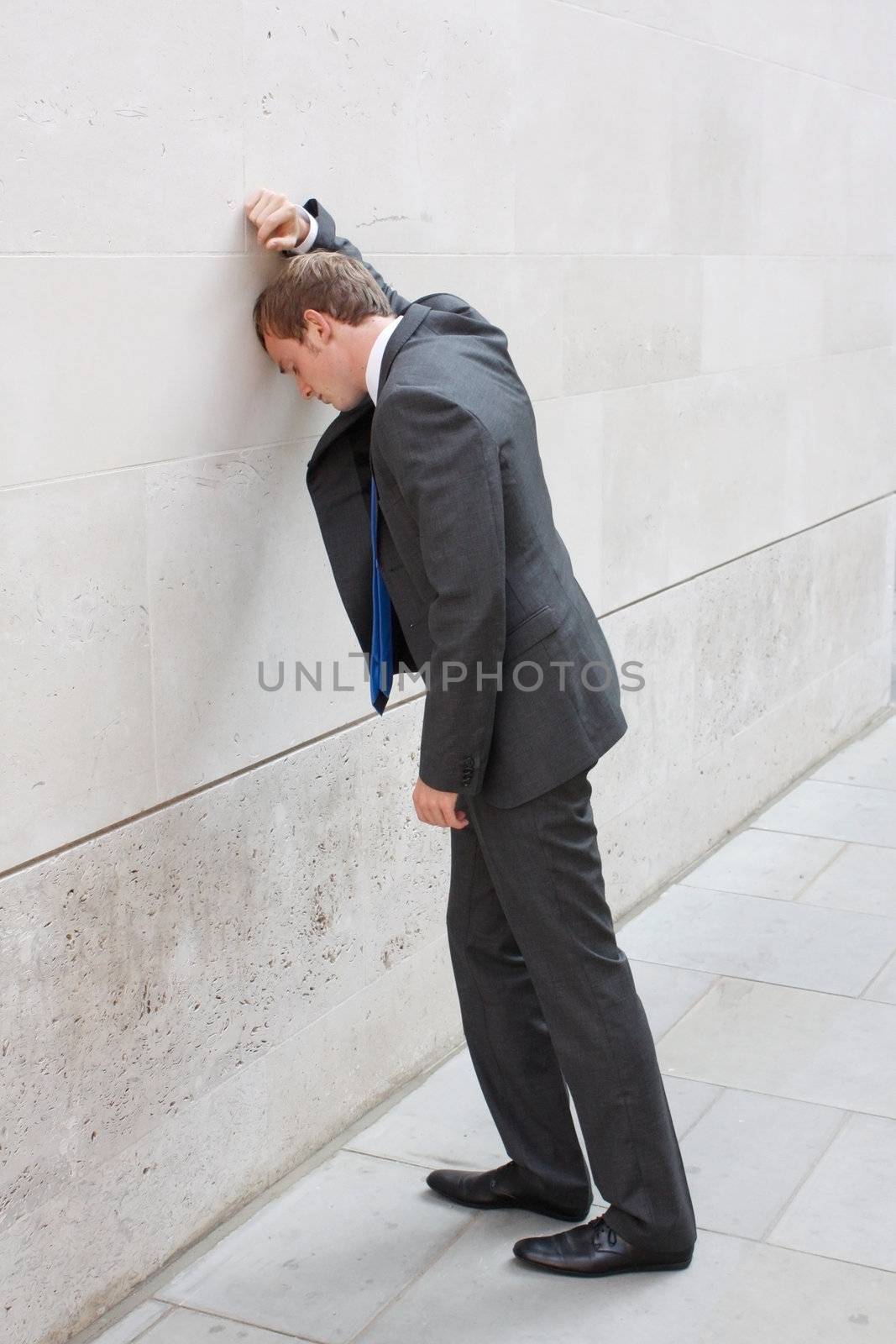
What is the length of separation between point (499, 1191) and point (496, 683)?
1.21m

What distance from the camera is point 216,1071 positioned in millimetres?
3336

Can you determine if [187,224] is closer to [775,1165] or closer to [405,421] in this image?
[405,421]

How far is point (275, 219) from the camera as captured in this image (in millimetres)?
3094

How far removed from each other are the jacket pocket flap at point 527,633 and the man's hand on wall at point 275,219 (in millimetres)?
914

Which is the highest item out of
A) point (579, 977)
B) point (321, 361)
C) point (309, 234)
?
point (309, 234)

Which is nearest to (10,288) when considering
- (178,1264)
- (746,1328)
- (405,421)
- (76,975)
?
(405,421)

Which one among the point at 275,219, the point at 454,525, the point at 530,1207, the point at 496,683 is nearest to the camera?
the point at 454,525

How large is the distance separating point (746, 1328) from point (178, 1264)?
3.74 feet

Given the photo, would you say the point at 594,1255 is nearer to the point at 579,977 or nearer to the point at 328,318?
the point at 579,977

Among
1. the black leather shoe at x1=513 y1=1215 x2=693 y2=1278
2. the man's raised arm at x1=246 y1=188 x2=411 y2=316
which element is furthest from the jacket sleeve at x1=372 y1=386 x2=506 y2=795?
the black leather shoe at x1=513 y1=1215 x2=693 y2=1278

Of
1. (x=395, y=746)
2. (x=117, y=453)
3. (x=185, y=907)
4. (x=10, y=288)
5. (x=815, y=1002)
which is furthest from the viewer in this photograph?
(x=815, y=1002)

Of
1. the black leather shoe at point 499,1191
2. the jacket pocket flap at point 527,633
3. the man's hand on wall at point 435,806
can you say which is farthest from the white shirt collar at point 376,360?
the black leather shoe at point 499,1191

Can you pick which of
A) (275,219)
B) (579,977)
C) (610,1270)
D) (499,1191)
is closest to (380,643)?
(579,977)

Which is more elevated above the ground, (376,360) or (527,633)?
(376,360)
